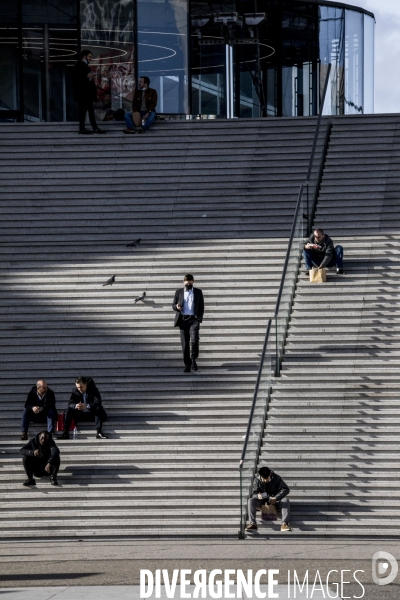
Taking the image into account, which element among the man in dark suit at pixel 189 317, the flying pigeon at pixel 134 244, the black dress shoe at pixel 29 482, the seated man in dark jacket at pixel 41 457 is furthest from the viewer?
the flying pigeon at pixel 134 244

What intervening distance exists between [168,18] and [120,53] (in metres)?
1.48

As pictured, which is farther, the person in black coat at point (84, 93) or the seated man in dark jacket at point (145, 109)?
the seated man in dark jacket at point (145, 109)

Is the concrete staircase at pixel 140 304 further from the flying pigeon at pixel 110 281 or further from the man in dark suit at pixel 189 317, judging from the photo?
the man in dark suit at pixel 189 317

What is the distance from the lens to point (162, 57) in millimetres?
29594

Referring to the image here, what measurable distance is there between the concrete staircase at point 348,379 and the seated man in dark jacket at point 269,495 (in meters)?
0.29

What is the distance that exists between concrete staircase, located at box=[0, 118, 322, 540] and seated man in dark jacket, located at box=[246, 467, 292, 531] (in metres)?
0.41

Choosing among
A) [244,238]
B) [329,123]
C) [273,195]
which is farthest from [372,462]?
[329,123]

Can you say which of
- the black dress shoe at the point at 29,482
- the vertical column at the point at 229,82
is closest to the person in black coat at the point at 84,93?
the vertical column at the point at 229,82

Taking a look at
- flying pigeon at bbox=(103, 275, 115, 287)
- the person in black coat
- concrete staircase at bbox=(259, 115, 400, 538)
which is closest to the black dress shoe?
concrete staircase at bbox=(259, 115, 400, 538)

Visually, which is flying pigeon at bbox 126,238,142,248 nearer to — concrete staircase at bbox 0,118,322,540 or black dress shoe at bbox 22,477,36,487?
concrete staircase at bbox 0,118,322,540

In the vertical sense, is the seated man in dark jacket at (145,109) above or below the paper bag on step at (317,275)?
above

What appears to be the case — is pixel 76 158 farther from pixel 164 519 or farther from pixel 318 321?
pixel 164 519

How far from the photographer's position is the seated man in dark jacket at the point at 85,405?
1791 centimetres

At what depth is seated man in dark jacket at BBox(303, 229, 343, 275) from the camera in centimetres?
2106
